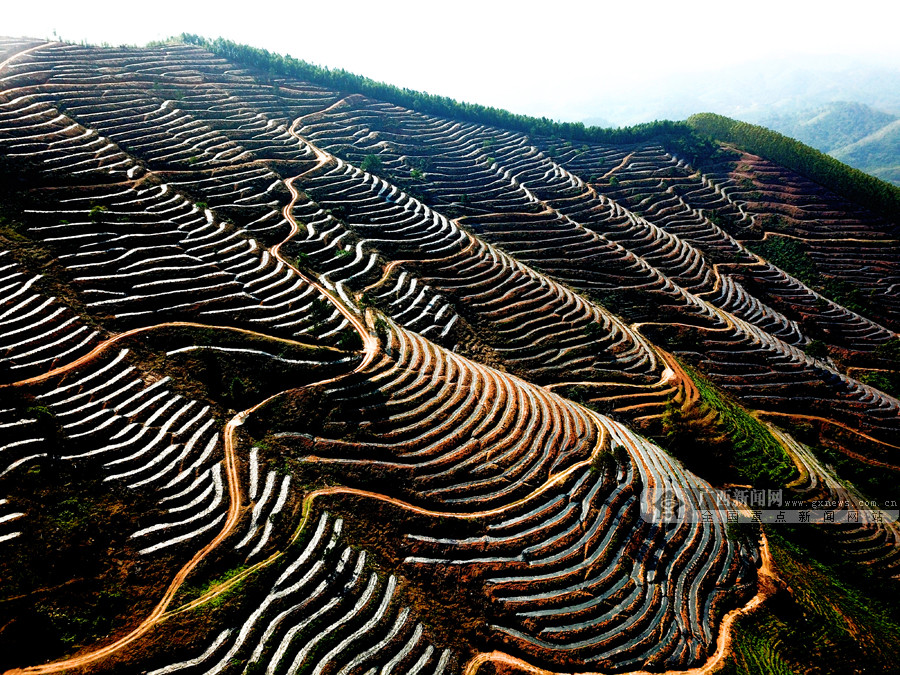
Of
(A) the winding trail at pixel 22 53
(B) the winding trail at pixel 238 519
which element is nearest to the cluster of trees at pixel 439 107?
(A) the winding trail at pixel 22 53

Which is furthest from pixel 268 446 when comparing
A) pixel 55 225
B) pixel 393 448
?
pixel 55 225

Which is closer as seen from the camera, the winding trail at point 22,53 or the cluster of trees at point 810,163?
the winding trail at point 22,53

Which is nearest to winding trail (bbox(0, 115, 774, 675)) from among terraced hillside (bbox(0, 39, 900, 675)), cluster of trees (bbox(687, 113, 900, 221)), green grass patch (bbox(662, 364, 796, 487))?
terraced hillside (bbox(0, 39, 900, 675))

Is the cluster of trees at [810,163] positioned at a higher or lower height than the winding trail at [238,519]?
higher

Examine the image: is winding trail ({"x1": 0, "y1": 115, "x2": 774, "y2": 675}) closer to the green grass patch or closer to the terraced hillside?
the terraced hillside

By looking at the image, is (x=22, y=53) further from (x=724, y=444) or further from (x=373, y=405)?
(x=724, y=444)

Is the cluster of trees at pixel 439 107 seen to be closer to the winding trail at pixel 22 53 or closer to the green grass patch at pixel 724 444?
the winding trail at pixel 22 53
